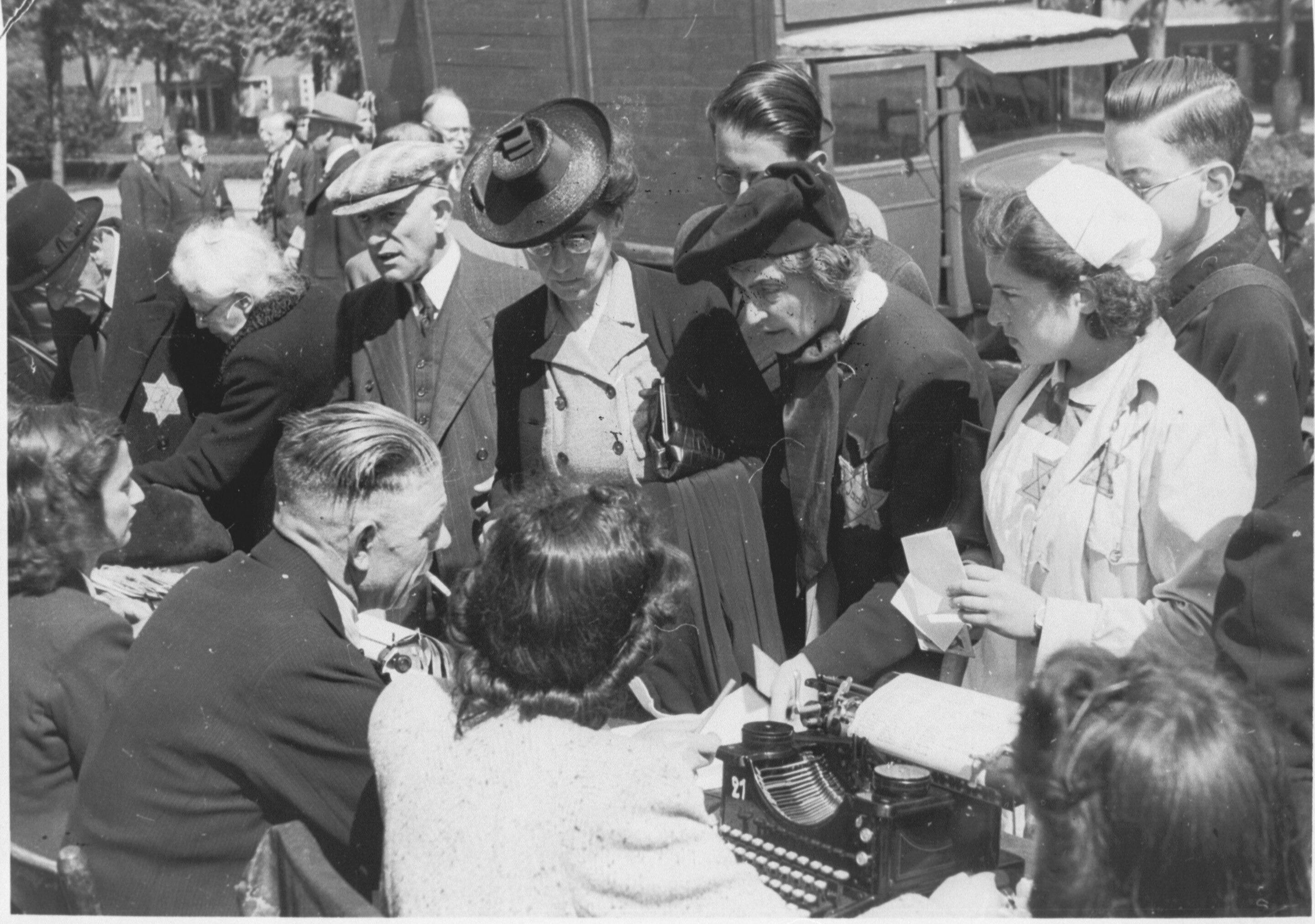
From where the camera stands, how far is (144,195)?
35.5 ft

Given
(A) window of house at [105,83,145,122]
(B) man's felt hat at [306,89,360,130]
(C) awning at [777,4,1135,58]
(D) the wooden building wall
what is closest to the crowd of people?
(D) the wooden building wall

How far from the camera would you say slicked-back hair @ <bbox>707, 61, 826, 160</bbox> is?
364cm

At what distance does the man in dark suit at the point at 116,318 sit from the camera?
13.4 feet

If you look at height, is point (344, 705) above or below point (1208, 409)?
below

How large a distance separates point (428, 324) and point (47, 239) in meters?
1.36

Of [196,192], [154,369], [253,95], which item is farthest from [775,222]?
[253,95]

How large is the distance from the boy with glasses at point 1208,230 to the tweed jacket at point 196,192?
29.6 feet

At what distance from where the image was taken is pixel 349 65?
13.2m

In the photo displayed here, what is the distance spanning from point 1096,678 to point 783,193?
152cm

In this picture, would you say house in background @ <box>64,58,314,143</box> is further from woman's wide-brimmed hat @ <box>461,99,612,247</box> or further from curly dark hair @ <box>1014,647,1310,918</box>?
curly dark hair @ <box>1014,647,1310,918</box>

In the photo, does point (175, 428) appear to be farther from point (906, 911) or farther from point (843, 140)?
point (843, 140)

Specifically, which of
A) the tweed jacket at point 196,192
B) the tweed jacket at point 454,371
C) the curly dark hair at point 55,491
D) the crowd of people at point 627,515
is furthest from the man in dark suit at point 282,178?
the curly dark hair at point 55,491

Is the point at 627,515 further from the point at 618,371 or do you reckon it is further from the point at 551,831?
the point at 618,371

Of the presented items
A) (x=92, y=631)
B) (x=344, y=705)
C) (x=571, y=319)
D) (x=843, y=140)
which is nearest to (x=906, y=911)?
(x=344, y=705)
